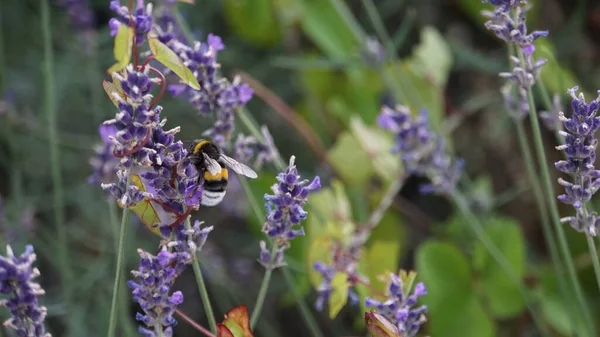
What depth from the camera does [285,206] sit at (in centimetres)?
90

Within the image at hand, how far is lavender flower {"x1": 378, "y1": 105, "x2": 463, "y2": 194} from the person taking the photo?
1.36 m

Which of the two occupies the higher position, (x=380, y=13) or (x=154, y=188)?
(x=380, y=13)

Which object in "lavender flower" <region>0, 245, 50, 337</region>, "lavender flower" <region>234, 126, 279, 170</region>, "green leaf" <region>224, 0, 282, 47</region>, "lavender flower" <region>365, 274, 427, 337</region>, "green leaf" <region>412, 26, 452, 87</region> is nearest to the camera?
"lavender flower" <region>0, 245, 50, 337</region>

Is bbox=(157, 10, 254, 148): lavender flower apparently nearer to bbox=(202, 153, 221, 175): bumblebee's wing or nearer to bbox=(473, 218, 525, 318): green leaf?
bbox=(202, 153, 221, 175): bumblebee's wing

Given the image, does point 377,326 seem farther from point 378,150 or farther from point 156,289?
point 378,150

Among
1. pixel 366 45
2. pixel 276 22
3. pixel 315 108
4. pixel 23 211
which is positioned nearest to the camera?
pixel 366 45

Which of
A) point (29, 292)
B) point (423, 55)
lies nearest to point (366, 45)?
point (423, 55)

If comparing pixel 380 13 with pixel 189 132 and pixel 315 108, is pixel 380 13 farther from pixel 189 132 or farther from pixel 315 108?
pixel 189 132

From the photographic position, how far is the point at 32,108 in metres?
2.26

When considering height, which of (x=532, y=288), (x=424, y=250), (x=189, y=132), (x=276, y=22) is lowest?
(x=532, y=288)

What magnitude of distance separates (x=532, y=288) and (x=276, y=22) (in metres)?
0.96

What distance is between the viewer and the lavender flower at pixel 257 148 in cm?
115

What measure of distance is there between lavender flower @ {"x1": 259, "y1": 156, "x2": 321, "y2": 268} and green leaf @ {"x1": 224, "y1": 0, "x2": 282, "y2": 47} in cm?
122

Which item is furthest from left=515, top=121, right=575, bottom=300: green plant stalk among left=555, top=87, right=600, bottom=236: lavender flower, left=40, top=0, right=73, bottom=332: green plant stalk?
left=40, top=0, right=73, bottom=332: green plant stalk
